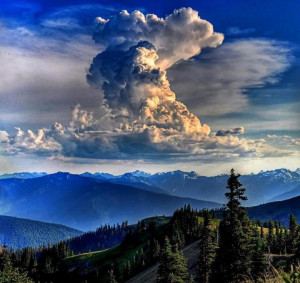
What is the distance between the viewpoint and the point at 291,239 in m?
128

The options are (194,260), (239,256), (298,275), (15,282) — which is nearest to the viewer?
(298,275)

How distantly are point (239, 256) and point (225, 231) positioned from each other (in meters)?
2.69

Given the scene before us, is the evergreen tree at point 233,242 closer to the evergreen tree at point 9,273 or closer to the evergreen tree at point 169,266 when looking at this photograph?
the evergreen tree at point 169,266

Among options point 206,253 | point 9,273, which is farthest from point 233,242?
point 9,273

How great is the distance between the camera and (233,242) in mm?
35969

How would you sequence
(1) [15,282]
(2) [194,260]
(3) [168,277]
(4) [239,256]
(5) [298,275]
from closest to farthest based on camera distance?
(5) [298,275] < (4) [239,256] < (3) [168,277] < (1) [15,282] < (2) [194,260]

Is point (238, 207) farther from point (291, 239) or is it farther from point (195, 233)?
point (195, 233)

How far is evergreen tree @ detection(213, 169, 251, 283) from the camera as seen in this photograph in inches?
1400

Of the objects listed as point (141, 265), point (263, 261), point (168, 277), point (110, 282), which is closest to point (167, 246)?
point (168, 277)

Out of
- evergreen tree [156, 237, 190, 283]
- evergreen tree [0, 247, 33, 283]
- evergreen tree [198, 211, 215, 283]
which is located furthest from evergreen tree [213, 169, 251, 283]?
evergreen tree [198, 211, 215, 283]

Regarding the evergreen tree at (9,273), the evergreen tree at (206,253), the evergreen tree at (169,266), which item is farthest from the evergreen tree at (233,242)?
the evergreen tree at (206,253)

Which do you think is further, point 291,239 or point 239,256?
point 291,239

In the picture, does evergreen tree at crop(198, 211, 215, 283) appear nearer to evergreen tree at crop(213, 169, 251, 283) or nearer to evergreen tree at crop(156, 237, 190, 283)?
evergreen tree at crop(156, 237, 190, 283)

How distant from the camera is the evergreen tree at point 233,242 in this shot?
35562 mm
